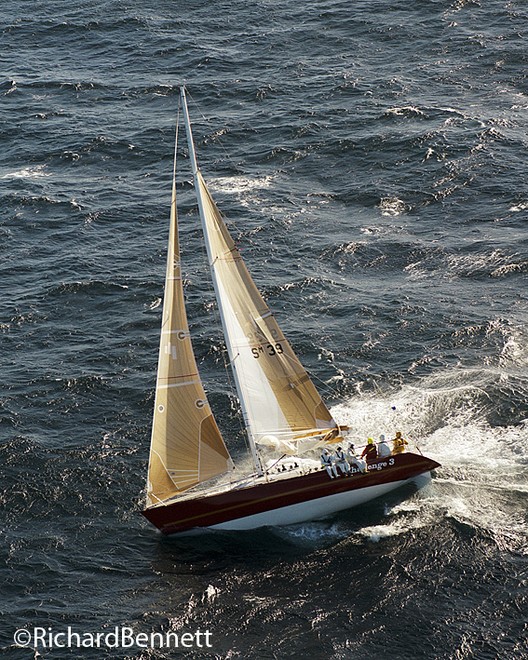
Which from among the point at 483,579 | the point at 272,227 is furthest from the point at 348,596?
the point at 272,227

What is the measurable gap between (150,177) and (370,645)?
55.5 meters

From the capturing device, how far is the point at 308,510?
58688mm

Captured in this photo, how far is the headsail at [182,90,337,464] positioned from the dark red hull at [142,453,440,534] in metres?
2.81

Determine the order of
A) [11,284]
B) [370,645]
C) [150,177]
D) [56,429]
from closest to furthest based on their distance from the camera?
[370,645]
[56,429]
[11,284]
[150,177]

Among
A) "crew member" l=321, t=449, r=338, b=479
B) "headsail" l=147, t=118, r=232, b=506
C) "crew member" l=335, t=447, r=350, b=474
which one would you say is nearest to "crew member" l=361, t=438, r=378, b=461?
"crew member" l=335, t=447, r=350, b=474

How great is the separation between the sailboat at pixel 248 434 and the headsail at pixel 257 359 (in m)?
0.05

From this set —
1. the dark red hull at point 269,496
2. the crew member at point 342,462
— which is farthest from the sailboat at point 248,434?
the crew member at point 342,462

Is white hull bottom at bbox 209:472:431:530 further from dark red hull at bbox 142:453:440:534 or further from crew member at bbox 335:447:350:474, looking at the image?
crew member at bbox 335:447:350:474

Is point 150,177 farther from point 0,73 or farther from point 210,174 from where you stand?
point 0,73

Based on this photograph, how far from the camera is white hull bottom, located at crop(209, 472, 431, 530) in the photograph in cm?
5844

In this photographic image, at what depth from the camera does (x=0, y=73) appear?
114875mm

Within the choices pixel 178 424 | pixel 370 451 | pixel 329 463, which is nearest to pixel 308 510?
pixel 329 463

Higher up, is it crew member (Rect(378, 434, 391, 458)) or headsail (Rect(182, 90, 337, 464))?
headsail (Rect(182, 90, 337, 464))

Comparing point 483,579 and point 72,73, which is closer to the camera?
point 483,579
